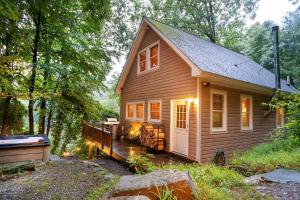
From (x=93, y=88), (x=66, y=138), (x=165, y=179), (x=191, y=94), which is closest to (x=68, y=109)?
(x=93, y=88)

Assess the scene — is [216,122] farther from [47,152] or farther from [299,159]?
[47,152]

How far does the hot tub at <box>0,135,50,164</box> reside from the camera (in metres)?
5.57

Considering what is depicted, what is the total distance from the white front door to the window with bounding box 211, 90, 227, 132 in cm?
97

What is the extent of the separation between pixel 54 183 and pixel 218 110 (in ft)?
19.1

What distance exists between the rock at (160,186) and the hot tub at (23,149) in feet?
13.1

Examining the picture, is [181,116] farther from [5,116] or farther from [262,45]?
[262,45]

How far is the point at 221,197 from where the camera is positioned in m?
3.20

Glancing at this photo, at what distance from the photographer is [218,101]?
7.65m

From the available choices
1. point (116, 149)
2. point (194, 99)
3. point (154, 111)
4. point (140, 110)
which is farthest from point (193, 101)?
point (140, 110)

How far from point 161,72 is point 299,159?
18.7 ft

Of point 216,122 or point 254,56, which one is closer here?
point 216,122

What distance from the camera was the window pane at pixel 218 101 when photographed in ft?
24.6

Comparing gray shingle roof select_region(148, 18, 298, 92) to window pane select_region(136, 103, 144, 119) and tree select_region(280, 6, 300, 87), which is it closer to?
window pane select_region(136, 103, 144, 119)

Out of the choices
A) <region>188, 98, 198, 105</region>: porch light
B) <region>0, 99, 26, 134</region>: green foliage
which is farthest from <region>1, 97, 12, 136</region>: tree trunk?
<region>188, 98, 198, 105</region>: porch light
